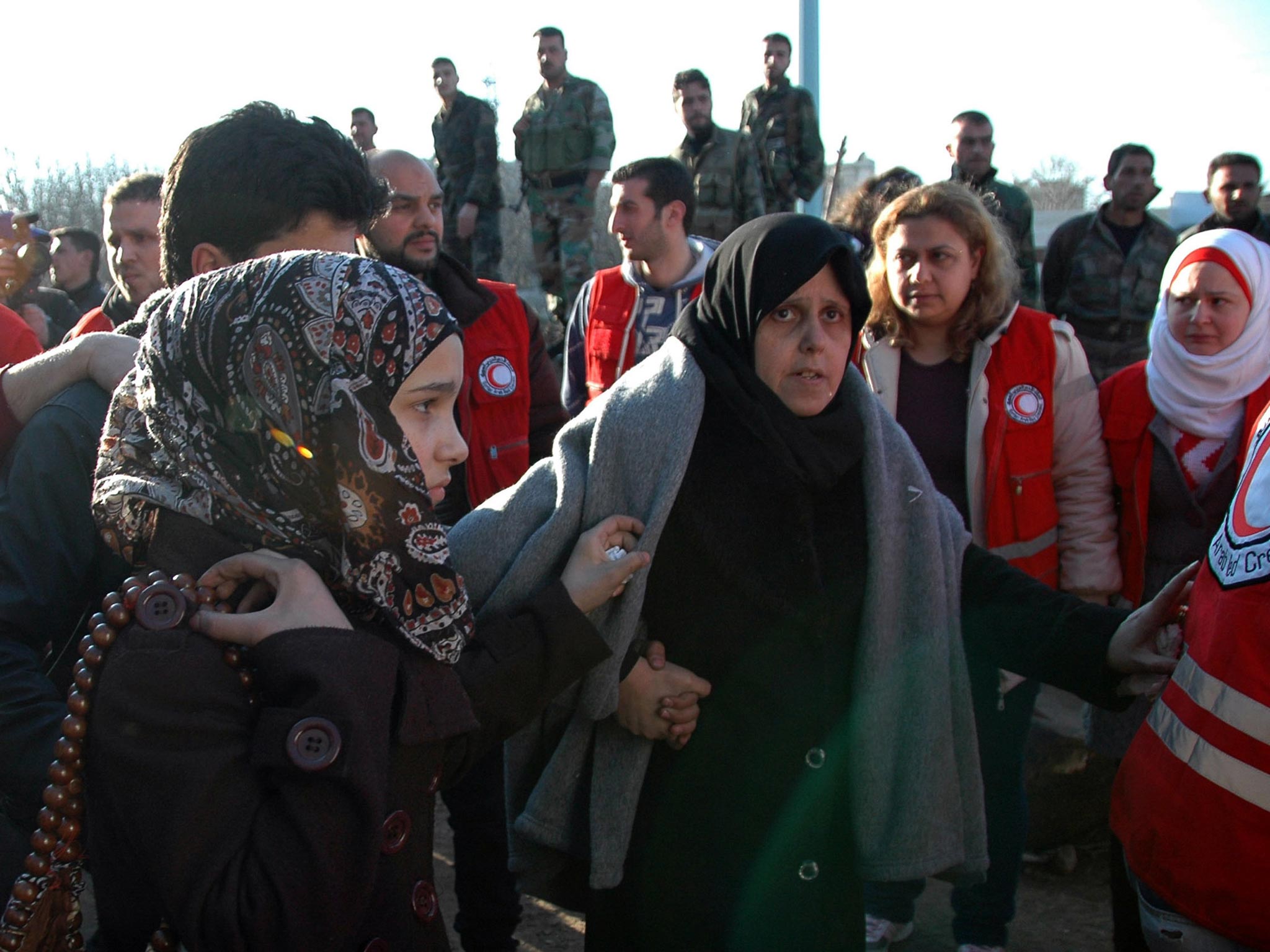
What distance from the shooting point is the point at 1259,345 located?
3.17m

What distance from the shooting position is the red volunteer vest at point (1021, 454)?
10.5 ft

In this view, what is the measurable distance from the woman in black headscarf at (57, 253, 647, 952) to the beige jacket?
6.80 feet

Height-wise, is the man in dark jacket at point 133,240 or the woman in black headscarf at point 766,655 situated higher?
the man in dark jacket at point 133,240

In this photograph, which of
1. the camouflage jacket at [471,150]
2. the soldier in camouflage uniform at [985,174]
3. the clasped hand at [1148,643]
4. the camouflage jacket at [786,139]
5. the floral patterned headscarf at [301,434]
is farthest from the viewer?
the camouflage jacket at [471,150]

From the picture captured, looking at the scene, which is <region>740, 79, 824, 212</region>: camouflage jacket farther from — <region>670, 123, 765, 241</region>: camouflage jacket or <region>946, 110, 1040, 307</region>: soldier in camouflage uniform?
<region>946, 110, 1040, 307</region>: soldier in camouflage uniform

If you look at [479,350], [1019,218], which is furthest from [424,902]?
[1019,218]

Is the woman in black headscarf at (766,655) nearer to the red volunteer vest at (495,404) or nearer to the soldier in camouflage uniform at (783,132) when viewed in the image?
the red volunteer vest at (495,404)

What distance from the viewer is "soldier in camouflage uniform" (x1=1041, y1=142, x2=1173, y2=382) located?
672cm

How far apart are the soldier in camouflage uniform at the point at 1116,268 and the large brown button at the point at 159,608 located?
21.4 ft

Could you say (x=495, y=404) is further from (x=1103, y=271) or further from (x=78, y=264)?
(x=78, y=264)

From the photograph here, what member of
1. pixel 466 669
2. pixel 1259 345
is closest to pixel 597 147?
pixel 1259 345

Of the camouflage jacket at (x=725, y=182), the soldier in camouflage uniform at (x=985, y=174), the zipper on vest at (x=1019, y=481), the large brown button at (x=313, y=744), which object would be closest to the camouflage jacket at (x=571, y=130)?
the camouflage jacket at (x=725, y=182)

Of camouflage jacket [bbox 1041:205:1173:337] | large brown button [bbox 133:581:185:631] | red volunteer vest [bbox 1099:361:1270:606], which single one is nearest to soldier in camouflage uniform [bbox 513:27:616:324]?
camouflage jacket [bbox 1041:205:1173:337]

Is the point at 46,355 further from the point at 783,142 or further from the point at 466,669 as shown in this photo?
the point at 783,142
